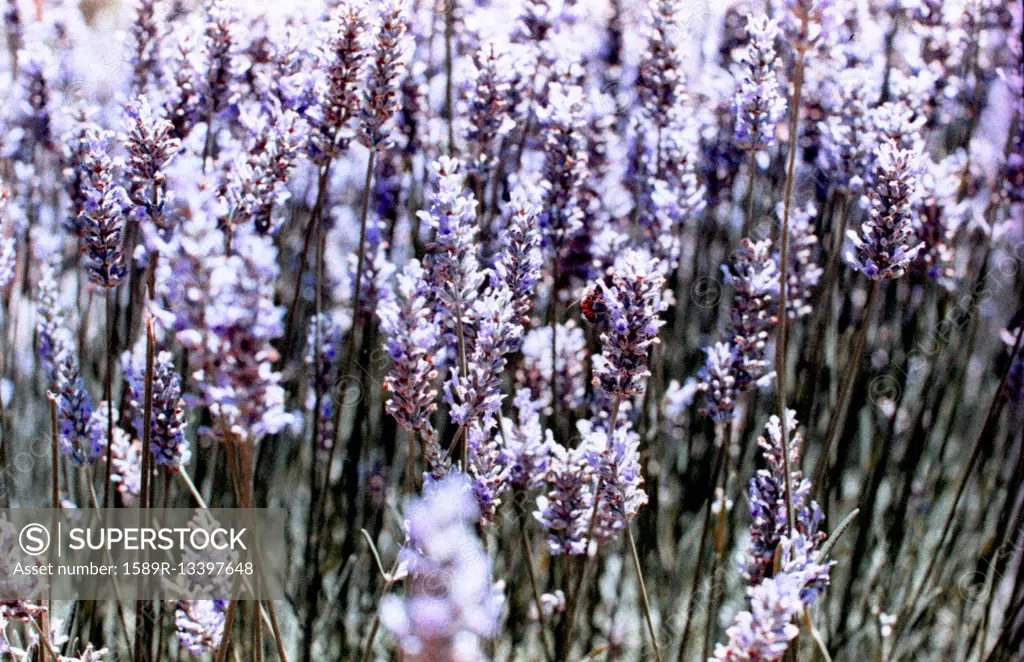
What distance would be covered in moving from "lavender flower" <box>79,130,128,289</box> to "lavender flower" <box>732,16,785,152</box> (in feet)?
2.95

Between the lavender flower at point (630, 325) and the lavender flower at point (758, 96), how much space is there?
337 millimetres

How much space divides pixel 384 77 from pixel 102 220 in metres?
0.46

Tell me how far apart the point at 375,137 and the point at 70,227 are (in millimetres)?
1059

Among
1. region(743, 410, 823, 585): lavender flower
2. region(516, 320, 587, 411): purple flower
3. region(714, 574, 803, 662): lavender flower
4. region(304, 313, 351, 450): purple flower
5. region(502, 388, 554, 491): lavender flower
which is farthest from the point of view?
region(304, 313, 351, 450): purple flower

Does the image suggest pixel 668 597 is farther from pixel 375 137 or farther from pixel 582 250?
pixel 375 137

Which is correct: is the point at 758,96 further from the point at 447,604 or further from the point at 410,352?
the point at 447,604

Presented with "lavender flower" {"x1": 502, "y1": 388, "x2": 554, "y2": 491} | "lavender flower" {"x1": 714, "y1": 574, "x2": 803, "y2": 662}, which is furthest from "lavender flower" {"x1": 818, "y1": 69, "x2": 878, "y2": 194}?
"lavender flower" {"x1": 714, "y1": 574, "x2": 803, "y2": 662}

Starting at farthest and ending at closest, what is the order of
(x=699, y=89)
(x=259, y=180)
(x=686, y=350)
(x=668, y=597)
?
1. (x=699, y=89)
2. (x=686, y=350)
3. (x=668, y=597)
4. (x=259, y=180)

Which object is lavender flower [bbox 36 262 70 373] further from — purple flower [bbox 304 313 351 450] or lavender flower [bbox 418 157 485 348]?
lavender flower [bbox 418 157 485 348]

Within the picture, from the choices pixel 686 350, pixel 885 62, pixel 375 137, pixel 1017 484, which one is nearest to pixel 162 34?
pixel 375 137

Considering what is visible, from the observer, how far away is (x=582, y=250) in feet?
7.38

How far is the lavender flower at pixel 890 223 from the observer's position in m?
1.26

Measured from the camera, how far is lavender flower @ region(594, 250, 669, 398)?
1.23 meters
